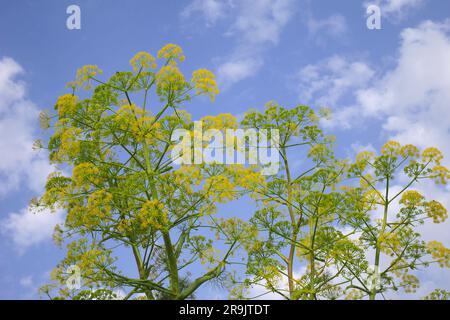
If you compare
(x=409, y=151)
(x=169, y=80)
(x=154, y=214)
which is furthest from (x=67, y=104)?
(x=409, y=151)

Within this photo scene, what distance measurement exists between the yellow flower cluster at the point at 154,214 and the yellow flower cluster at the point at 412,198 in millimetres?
5712

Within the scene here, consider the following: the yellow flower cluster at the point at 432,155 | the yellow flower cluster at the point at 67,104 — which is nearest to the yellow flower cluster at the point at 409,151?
the yellow flower cluster at the point at 432,155

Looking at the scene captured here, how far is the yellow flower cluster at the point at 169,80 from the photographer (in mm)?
13047

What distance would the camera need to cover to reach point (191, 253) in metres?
13.3

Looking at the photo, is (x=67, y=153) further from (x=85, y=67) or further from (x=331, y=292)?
(x=331, y=292)

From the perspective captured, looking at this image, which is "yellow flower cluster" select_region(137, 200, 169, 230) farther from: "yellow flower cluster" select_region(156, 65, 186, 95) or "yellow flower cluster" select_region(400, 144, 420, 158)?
"yellow flower cluster" select_region(400, 144, 420, 158)

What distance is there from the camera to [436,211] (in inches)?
514

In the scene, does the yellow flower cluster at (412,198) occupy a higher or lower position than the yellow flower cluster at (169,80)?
lower

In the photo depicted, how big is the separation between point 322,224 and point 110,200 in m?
4.86

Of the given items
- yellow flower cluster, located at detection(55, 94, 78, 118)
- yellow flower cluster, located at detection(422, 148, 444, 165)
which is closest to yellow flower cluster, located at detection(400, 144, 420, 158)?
yellow flower cluster, located at detection(422, 148, 444, 165)

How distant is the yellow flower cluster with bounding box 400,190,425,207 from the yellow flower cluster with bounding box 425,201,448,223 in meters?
0.22

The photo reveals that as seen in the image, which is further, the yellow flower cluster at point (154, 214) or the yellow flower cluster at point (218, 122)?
the yellow flower cluster at point (218, 122)

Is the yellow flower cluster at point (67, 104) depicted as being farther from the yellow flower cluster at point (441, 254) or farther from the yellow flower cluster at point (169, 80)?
the yellow flower cluster at point (441, 254)
